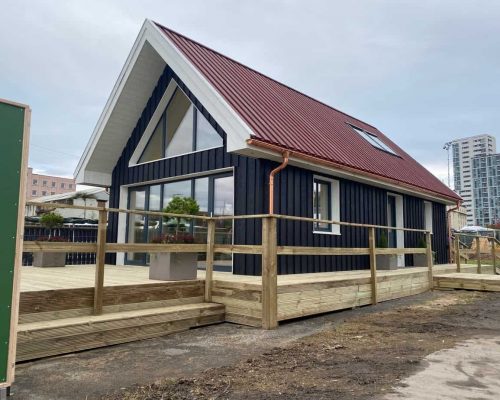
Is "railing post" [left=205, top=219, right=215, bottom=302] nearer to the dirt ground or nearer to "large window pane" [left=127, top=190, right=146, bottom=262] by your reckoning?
the dirt ground

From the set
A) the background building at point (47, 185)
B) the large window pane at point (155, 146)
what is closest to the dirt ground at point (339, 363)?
the large window pane at point (155, 146)

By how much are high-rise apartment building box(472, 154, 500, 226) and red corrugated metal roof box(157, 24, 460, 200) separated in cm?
5318

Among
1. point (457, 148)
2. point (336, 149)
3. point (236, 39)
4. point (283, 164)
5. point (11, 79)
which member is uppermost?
point (457, 148)

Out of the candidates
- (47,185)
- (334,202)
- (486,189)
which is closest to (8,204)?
(334,202)

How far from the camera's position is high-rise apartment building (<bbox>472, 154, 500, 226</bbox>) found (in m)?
58.5

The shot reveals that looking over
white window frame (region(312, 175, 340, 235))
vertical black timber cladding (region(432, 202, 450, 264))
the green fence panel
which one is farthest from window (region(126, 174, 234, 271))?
vertical black timber cladding (region(432, 202, 450, 264))

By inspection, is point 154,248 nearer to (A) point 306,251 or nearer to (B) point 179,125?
(A) point 306,251

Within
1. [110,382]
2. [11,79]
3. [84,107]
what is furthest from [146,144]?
[84,107]

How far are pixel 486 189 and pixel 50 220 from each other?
64.5 m

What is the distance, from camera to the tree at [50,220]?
7805mm

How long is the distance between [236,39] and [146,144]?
796 centimetres

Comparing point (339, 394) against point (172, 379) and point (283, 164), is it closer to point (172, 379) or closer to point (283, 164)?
point (172, 379)

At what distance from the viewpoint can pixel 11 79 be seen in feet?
57.1

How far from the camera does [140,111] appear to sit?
10352 mm
